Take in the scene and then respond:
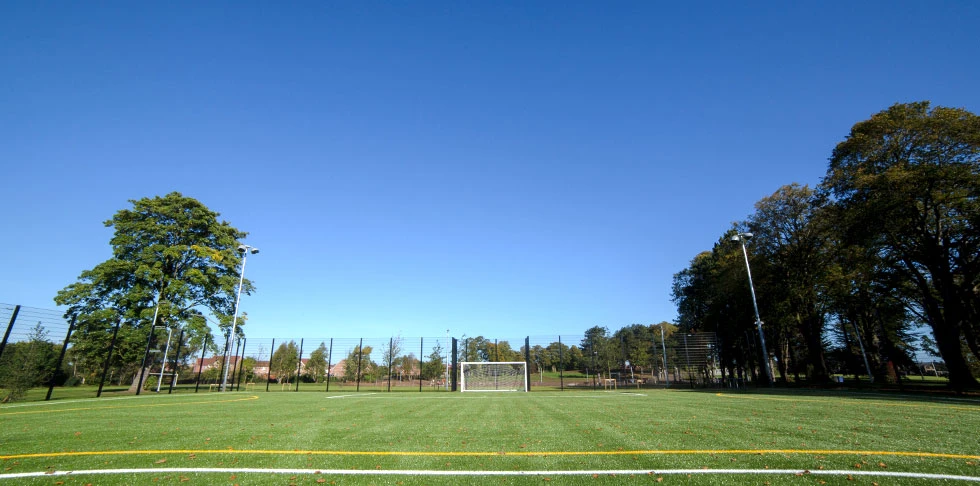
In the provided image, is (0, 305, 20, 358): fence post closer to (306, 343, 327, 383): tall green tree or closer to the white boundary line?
the white boundary line

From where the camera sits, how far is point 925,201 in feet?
69.2

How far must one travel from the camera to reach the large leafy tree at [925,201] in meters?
20.5

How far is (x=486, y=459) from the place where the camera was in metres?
5.72

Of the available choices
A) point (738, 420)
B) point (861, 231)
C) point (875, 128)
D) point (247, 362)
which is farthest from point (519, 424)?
point (247, 362)

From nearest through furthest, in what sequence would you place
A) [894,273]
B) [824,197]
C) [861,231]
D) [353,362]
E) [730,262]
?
[861,231] → [894,273] → [824,197] → [730,262] → [353,362]

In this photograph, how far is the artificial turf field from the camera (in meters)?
4.86

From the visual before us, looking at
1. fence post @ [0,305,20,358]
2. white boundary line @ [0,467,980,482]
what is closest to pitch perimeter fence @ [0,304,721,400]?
fence post @ [0,305,20,358]

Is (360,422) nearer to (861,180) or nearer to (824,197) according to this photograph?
(861,180)

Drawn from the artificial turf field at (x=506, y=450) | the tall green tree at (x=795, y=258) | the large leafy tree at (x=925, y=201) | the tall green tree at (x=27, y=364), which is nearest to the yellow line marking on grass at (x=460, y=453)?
the artificial turf field at (x=506, y=450)

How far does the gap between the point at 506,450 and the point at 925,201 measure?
89.9ft

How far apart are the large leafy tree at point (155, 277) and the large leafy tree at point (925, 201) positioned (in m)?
42.6

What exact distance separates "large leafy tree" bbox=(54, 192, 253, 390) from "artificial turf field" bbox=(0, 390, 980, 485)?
21.6 meters

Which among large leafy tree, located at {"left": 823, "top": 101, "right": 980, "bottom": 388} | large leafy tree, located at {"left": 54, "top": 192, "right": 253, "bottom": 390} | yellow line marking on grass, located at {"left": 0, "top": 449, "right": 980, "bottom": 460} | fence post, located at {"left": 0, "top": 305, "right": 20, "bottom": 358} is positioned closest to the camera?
yellow line marking on grass, located at {"left": 0, "top": 449, "right": 980, "bottom": 460}

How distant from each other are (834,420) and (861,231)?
20.2 meters
